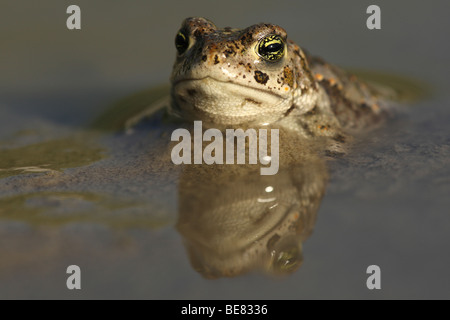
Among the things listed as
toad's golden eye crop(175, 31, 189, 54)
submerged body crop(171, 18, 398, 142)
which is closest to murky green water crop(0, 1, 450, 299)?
submerged body crop(171, 18, 398, 142)

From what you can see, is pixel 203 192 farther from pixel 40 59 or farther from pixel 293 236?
pixel 40 59

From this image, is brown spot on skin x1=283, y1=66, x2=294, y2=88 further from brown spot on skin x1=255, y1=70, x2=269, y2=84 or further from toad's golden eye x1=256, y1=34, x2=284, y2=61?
brown spot on skin x1=255, y1=70, x2=269, y2=84

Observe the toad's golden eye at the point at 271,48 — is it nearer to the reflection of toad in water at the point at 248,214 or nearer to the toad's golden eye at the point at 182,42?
the toad's golden eye at the point at 182,42

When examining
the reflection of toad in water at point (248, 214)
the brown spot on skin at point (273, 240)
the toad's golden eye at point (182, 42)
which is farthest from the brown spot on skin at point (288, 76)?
the brown spot on skin at point (273, 240)

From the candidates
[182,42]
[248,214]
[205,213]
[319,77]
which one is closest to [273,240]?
[248,214]

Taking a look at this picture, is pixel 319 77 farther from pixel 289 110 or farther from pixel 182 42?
pixel 182 42
